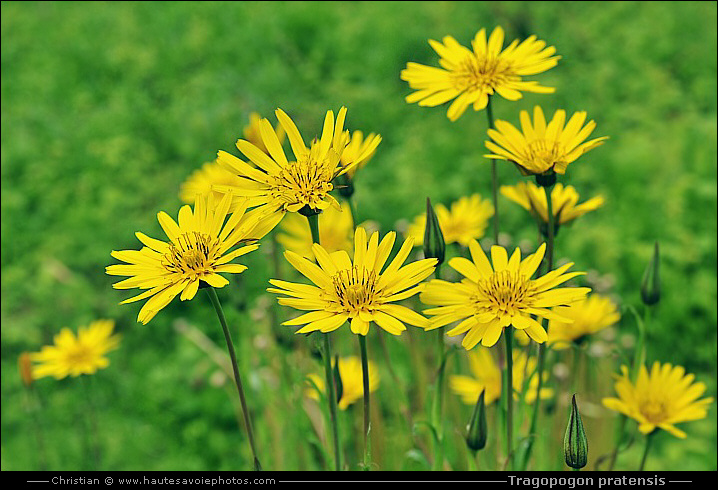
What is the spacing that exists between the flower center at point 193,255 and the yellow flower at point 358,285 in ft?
0.30

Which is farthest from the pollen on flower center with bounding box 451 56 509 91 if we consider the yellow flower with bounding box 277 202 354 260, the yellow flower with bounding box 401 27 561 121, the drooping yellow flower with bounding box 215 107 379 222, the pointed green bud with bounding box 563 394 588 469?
the pointed green bud with bounding box 563 394 588 469

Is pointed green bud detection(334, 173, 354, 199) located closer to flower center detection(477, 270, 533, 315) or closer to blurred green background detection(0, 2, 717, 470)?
flower center detection(477, 270, 533, 315)

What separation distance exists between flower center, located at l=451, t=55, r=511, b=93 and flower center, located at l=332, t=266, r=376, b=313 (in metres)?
0.33

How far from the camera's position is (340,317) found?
0.77m

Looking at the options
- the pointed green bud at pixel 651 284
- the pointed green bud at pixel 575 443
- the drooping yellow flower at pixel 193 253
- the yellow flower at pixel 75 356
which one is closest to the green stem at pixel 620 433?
the pointed green bud at pixel 651 284

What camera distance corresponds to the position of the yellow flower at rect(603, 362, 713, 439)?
1071 mm

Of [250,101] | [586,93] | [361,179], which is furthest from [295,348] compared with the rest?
[586,93]

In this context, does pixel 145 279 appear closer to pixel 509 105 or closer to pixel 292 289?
pixel 292 289

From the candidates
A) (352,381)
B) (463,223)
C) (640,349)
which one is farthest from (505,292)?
(352,381)

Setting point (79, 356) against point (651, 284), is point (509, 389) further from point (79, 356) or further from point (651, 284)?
point (79, 356)

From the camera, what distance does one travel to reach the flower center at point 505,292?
0.84m

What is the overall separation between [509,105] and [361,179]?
0.61 meters

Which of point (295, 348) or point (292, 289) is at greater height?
point (295, 348)

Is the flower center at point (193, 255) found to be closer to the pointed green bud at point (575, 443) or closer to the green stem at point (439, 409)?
the green stem at point (439, 409)
